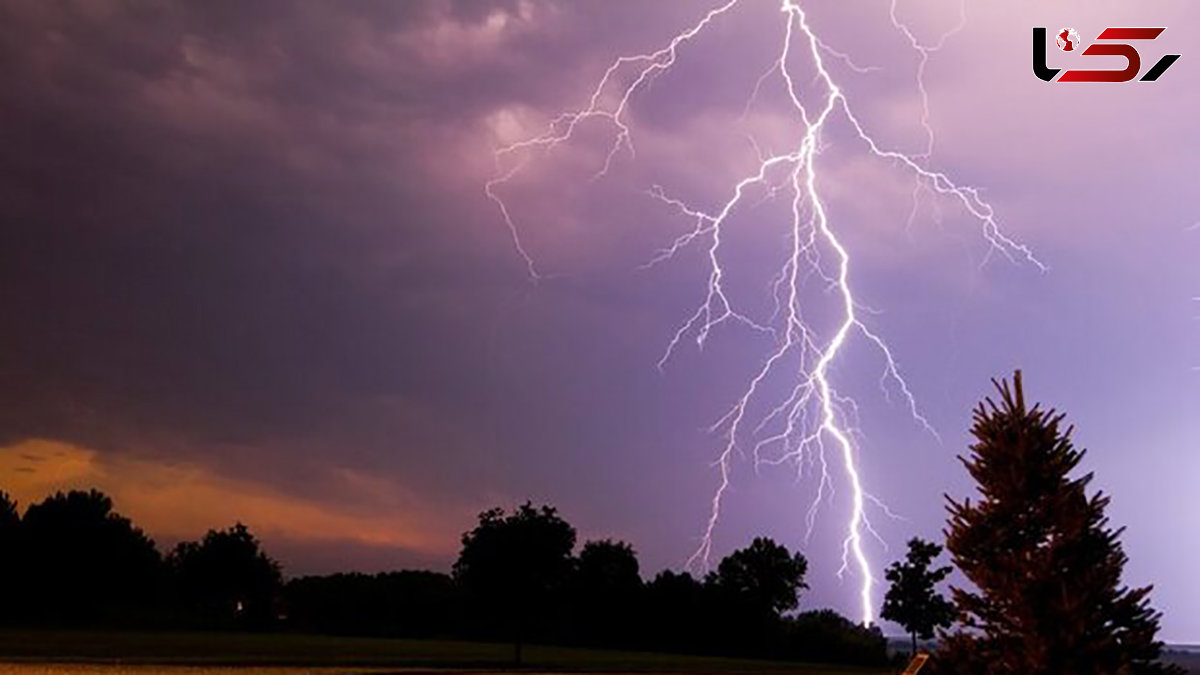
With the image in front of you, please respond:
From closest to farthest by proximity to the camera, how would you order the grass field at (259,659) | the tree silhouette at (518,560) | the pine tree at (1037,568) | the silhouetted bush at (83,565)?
the pine tree at (1037,568), the grass field at (259,659), the tree silhouette at (518,560), the silhouetted bush at (83,565)

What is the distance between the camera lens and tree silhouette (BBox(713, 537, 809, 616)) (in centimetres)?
7550

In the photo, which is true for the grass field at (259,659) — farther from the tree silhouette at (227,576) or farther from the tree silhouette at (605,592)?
the tree silhouette at (227,576)

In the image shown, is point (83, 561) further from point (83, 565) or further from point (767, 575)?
point (767, 575)

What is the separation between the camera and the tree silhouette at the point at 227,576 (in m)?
87.9

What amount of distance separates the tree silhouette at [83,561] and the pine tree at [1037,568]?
67.4 metres

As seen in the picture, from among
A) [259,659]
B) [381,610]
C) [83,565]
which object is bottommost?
[259,659]

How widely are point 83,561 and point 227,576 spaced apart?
34.7ft

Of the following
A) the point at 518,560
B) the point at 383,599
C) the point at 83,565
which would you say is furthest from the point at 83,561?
the point at 518,560

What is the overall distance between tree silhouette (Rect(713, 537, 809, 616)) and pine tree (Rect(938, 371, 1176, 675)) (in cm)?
6290

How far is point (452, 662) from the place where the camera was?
4009cm

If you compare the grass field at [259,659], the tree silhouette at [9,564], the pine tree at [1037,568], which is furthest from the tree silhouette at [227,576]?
the pine tree at [1037,568]

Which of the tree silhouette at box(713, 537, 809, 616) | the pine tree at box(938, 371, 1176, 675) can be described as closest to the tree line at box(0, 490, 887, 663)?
the tree silhouette at box(713, 537, 809, 616)

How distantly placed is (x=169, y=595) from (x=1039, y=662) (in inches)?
3444

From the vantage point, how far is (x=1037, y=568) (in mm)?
Answer: 12641
